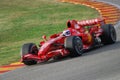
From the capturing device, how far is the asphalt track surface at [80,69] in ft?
33.0

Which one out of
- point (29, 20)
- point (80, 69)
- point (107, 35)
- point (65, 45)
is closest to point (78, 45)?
point (65, 45)

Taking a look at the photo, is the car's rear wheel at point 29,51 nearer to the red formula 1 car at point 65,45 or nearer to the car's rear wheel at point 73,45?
the red formula 1 car at point 65,45

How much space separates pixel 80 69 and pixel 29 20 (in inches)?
555

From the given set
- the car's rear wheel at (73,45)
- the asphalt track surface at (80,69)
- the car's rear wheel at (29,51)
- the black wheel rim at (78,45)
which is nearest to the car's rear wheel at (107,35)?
the asphalt track surface at (80,69)

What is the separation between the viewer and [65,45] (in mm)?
12719

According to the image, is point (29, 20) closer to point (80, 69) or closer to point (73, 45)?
point (73, 45)

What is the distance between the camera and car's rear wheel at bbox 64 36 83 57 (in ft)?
41.7

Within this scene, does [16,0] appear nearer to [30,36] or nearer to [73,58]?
[30,36]

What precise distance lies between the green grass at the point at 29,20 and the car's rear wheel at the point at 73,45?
2.05 meters

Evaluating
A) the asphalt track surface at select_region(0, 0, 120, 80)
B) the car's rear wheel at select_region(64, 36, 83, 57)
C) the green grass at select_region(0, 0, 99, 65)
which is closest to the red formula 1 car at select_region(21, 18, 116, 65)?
the car's rear wheel at select_region(64, 36, 83, 57)

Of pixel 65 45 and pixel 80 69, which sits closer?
pixel 80 69

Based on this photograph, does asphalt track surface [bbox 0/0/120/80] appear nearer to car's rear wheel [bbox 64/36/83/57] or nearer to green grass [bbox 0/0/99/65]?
car's rear wheel [bbox 64/36/83/57]

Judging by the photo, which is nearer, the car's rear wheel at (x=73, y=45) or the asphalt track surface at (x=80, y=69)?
the asphalt track surface at (x=80, y=69)

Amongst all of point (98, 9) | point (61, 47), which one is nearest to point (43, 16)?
point (98, 9)
